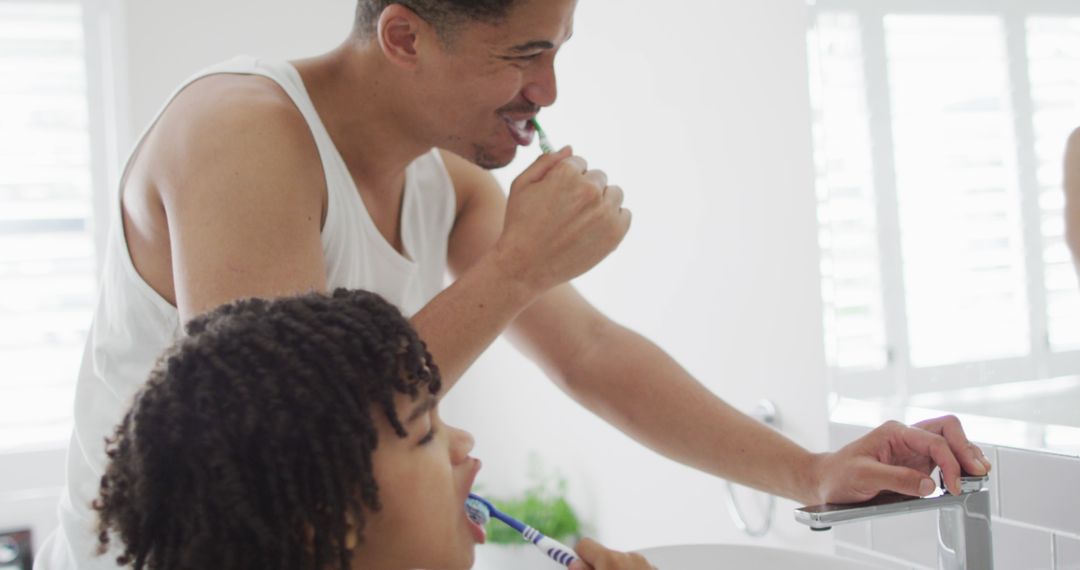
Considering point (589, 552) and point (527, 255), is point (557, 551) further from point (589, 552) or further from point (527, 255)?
point (527, 255)

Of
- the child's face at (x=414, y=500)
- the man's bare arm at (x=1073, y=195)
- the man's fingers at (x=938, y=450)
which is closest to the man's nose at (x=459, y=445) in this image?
the child's face at (x=414, y=500)

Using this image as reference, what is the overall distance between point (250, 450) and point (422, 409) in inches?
5.5

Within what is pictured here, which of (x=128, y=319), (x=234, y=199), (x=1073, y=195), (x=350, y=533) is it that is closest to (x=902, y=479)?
(x=1073, y=195)

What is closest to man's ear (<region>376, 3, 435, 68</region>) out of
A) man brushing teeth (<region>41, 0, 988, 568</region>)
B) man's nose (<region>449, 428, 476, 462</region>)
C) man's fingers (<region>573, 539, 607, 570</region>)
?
man brushing teeth (<region>41, 0, 988, 568</region>)

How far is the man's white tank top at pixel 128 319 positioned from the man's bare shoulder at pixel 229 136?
0.03 metres

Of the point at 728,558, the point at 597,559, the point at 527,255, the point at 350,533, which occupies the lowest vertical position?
the point at 728,558

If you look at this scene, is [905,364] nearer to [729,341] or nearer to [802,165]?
[802,165]

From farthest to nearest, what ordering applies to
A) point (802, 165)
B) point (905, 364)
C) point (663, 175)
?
point (663, 175) < point (802, 165) < point (905, 364)

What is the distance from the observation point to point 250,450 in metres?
0.59

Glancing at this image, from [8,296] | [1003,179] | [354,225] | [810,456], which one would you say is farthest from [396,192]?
[8,296]

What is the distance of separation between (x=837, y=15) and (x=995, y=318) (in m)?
0.43

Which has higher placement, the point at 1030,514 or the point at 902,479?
the point at 902,479

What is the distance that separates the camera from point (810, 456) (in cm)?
94

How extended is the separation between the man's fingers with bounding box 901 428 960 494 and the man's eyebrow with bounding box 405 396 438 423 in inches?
16.2
